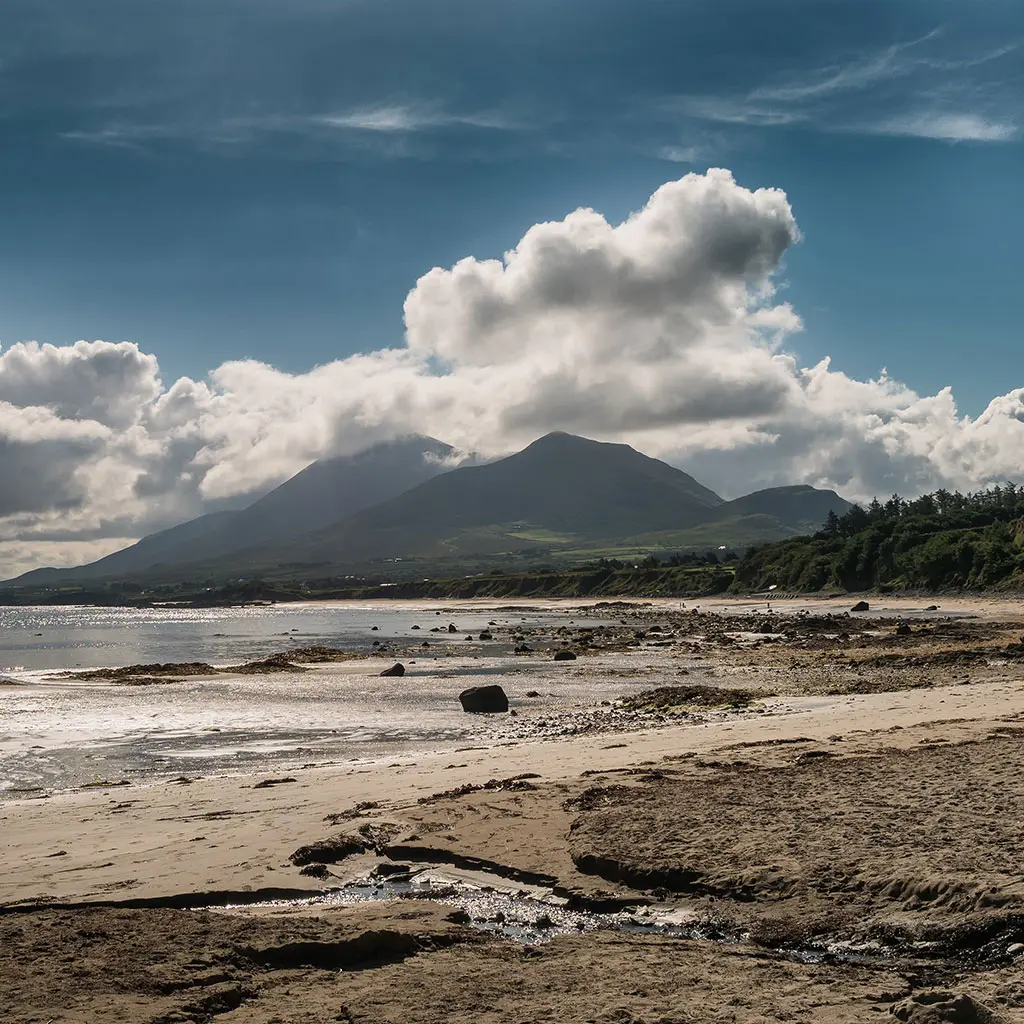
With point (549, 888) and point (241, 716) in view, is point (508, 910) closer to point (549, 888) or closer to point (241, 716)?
point (549, 888)

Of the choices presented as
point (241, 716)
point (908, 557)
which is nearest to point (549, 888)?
→ point (241, 716)

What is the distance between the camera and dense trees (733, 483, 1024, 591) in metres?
114

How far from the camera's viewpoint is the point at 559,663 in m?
52.0

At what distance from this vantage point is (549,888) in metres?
11.2

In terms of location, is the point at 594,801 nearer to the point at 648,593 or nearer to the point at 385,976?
the point at 385,976

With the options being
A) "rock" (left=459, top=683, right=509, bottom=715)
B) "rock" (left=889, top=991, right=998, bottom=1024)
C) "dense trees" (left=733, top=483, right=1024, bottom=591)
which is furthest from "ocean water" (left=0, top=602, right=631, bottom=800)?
"dense trees" (left=733, top=483, right=1024, bottom=591)

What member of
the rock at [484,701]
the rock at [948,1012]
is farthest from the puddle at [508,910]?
the rock at [484,701]

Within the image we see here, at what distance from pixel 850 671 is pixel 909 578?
98.8m

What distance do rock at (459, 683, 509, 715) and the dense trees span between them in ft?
301

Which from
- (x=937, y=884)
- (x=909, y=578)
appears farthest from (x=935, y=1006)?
(x=909, y=578)

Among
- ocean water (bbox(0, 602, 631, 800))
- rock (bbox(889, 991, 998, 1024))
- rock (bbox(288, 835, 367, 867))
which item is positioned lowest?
ocean water (bbox(0, 602, 631, 800))

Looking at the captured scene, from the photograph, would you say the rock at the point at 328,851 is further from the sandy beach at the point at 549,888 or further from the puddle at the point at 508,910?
the puddle at the point at 508,910

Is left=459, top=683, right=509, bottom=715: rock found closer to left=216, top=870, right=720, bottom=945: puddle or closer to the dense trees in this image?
left=216, top=870, right=720, bottom=945: puddle

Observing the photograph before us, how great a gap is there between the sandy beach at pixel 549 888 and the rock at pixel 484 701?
10.5m
